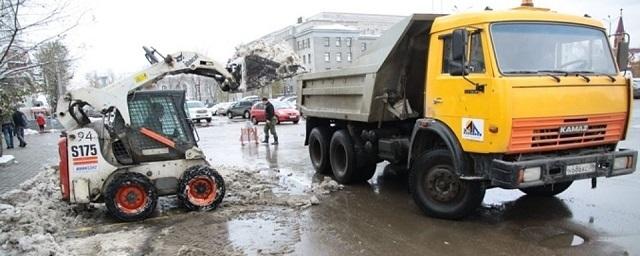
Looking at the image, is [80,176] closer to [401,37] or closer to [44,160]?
[401,37]

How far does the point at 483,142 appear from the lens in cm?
556

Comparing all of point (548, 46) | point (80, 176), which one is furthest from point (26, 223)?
point (548, 46)

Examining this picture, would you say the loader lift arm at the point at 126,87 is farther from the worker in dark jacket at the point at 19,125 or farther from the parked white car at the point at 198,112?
the parked white car at the point at 198,112

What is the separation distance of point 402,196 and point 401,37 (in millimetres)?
2527

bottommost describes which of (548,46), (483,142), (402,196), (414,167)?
(402,196)

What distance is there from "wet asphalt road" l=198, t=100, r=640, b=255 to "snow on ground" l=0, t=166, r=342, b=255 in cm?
21

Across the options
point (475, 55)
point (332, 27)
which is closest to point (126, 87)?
point (475, 55)

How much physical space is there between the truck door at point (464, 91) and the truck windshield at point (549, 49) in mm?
217

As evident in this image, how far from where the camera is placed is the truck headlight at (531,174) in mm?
5320

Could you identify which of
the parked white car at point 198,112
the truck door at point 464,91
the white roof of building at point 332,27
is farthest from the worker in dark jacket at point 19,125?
the white roof of building at point 332,27

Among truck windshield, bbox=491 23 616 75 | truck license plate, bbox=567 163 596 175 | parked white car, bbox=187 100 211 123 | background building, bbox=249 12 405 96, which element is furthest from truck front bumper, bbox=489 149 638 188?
background building, bbox=249 12 405 96

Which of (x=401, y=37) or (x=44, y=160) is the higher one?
(x=401, y=37)

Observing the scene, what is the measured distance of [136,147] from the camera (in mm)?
7109

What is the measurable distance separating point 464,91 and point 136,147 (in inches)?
175
